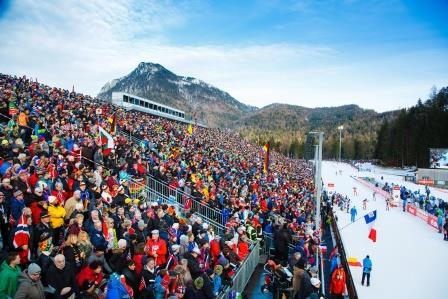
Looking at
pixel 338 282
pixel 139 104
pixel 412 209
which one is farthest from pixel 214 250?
pixel 139 104

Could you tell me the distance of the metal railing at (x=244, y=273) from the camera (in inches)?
385

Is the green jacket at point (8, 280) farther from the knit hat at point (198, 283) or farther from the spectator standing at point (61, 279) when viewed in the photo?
the knit hat at point (198, 283)

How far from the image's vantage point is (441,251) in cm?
2494

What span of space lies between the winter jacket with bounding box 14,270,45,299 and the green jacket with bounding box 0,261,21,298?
0.09 m

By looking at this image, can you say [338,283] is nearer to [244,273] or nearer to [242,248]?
[244,273]

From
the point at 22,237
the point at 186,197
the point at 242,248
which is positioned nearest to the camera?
the point at 22,237

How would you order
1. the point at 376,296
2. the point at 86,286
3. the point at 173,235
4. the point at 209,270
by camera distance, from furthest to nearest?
1. the point at 376,296
2. the point at 173,235
3. the point at 209,270
4. the point at 86,286

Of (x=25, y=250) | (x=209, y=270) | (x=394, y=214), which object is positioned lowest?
(x=394, y=214)

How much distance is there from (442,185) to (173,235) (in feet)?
213

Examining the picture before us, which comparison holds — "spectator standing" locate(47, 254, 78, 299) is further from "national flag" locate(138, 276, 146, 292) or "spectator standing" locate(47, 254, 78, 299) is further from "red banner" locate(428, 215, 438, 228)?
"red banner" locate(428, 215, 438, 228)

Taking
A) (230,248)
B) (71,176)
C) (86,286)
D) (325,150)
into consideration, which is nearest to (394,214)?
(230,248)

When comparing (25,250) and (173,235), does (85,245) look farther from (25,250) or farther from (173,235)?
(173,235)

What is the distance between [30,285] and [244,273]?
7848mm

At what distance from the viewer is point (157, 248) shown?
356 inches
